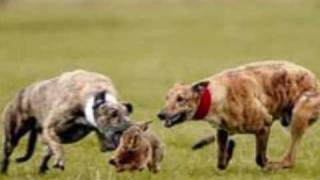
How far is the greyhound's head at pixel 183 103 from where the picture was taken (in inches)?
517

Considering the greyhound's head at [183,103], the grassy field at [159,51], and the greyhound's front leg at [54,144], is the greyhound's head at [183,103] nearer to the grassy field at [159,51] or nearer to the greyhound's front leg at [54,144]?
the grassy field at [159,51]

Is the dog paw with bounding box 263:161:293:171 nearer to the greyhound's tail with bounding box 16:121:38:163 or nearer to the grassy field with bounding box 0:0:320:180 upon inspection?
the grassy field with bounding box 0:0:320:180

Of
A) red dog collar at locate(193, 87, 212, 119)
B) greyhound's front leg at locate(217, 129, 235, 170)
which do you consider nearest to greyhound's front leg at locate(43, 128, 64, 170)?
red dog collar at locate(193, 87, 212, 119)

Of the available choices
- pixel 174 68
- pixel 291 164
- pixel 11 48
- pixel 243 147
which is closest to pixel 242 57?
pixel 174 68

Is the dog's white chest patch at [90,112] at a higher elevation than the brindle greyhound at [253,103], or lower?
higher

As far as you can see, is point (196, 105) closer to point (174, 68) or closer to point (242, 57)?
point (174, 68)

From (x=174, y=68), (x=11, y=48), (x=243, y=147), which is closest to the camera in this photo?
(x=243, y=147)

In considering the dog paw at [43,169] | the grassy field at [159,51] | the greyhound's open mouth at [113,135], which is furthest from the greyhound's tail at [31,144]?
the greyhound's open mouth at [113,135]

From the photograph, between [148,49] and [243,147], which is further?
[148,49]

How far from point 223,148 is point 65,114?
1826 mm

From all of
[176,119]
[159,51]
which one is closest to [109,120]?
[176,119]

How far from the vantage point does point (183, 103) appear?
43.3 ft

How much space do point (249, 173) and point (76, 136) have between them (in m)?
1.85

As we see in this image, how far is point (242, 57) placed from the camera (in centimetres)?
3306
